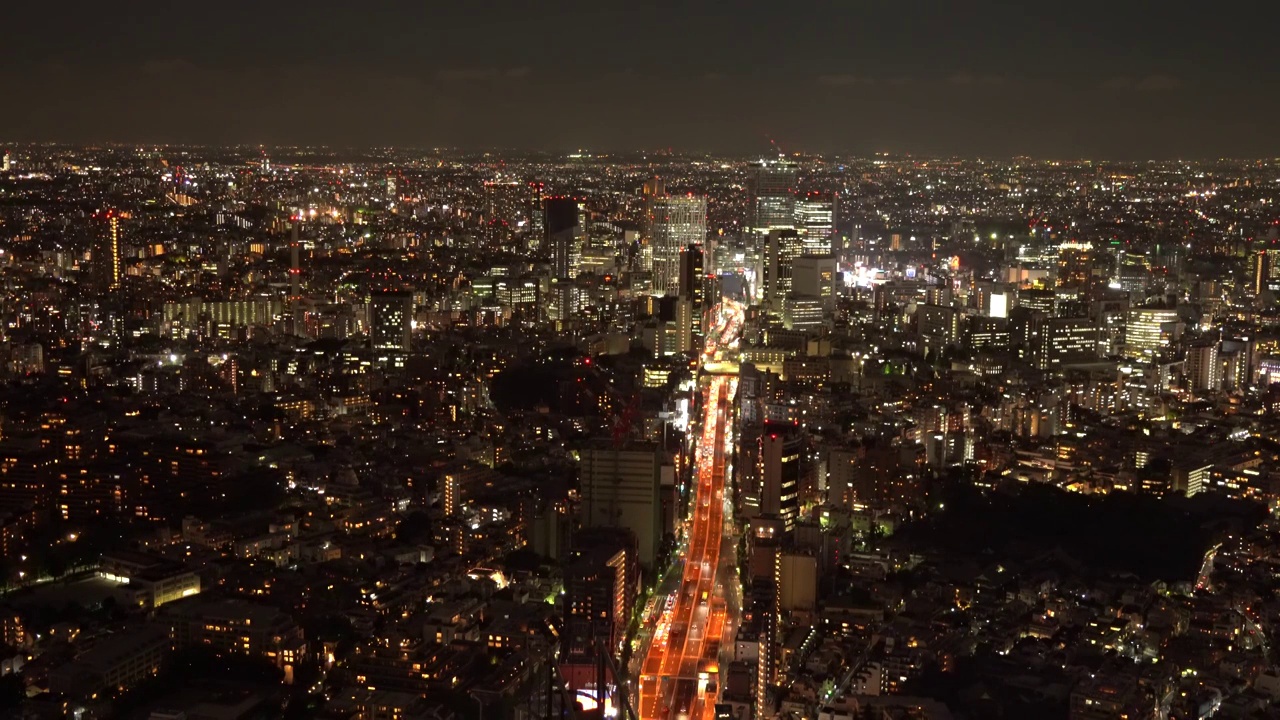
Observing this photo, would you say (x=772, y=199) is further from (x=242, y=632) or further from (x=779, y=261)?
(x=242, y=632)

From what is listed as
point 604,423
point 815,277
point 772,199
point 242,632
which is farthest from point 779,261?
point 242,632

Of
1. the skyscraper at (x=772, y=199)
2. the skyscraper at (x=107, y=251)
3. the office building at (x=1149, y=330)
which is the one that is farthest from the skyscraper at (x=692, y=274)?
the skyscraper at (x=107, y=251)

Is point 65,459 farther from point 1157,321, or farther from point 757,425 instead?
point 1157,321

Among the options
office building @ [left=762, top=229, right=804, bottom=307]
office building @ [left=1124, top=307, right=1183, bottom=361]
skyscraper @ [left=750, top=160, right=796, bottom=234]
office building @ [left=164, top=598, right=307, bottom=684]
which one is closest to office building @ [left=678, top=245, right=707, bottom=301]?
office building @ [left=762, top=229, right=804, bottom=307]

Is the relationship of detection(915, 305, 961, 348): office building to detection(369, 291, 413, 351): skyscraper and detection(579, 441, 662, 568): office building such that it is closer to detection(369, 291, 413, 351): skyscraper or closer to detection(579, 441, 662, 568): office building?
detection(369, 291, 413, 351): skyscraper

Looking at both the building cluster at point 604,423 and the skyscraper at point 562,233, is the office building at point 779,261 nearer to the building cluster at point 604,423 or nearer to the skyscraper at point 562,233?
the building cluster at point 604,423

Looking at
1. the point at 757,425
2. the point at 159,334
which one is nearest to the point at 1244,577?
the point at 757,425
